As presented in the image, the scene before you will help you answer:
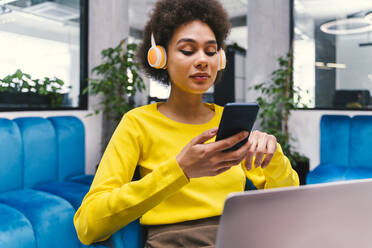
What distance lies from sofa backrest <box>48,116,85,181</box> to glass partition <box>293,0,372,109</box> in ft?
8.48

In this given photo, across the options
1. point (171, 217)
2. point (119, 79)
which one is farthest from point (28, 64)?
point (171, 217)

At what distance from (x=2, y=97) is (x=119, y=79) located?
3.53 feet

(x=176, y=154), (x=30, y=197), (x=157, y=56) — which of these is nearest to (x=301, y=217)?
(x=176, y=154)

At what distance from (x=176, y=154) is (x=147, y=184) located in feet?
0.84

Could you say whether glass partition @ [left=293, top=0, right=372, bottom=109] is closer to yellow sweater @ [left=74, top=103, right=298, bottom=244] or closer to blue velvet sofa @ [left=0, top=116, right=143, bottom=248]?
blue velvet sofa @ [left=0, top=116, right=143, bottom=248]

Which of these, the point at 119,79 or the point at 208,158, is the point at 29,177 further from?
the point at 208,158

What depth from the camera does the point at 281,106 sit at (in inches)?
145

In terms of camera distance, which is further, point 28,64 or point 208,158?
point 28,64

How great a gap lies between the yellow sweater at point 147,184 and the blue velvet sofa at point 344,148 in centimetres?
184

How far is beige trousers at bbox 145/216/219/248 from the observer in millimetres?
895

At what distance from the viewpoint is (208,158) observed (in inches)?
26.5

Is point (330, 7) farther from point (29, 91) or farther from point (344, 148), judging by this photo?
point (29, 91)

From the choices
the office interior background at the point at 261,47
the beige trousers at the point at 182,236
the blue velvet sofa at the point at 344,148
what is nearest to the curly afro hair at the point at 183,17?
the beige trousers at the point at 182,236

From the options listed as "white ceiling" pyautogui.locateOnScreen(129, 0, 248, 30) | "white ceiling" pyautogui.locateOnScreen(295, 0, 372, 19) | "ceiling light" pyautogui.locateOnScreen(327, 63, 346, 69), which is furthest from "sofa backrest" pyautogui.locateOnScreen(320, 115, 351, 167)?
"white ceiling" pyautogui.locateOnScreen(129, 0, 248, 30)
